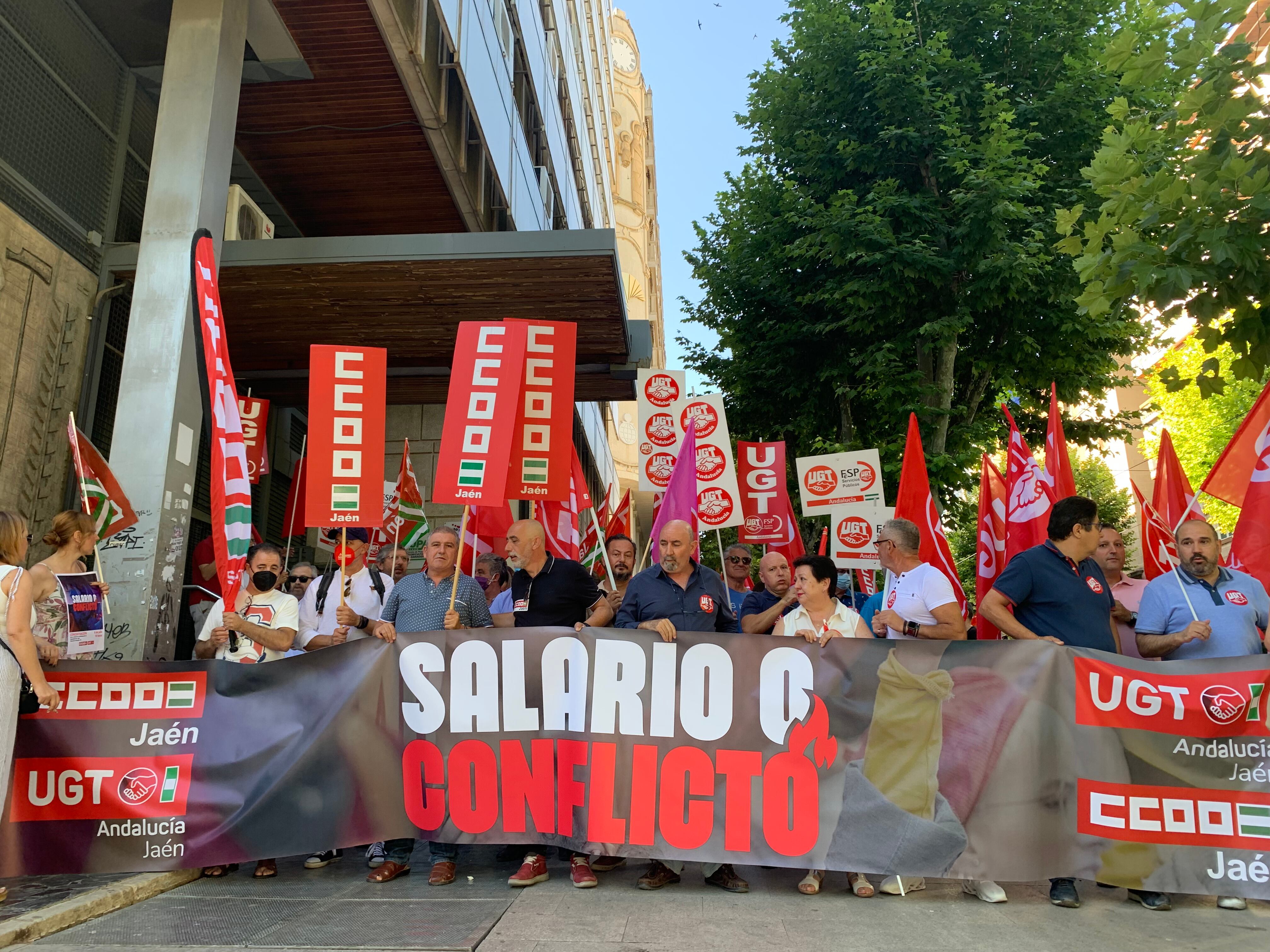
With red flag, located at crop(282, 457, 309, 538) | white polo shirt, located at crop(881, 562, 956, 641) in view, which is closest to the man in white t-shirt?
white polo shirt, located at crop(881, 562, 956, 641)

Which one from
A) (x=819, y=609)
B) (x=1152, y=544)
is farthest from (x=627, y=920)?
(x=1152, y=544)

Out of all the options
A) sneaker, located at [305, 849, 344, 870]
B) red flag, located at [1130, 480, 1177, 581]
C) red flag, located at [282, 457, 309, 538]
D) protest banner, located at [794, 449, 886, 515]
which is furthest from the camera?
protest banner, located at [794, 449, 886, 515]

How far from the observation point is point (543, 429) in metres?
7.27

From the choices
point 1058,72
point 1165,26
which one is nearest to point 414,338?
point 1165,26

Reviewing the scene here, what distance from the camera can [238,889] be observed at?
534 centimetres

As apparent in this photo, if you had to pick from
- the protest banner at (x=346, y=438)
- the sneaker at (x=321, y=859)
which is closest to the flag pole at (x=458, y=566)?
the protest banner at (x=346, y=438)

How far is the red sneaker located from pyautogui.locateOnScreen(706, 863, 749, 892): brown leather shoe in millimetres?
883

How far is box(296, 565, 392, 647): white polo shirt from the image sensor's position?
689cm

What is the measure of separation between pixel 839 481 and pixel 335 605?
21.7 ft

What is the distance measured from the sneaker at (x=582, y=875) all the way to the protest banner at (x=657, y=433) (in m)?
5.51

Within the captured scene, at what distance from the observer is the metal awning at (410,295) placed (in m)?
9.15

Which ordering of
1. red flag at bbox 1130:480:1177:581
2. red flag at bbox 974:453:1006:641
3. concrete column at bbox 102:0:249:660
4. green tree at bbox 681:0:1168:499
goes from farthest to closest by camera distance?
green tree at bbox 681:0:1168:499 < red flag at bbox 974:453:1006:641 < red flag at bbox 1130:480:1177:581 < concrete column at bbox 102:0:249:660

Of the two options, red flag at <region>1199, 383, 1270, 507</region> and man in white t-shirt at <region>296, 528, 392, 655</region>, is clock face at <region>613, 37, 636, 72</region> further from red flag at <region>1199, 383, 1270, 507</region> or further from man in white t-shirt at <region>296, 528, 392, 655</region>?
red flag at <region>1199, 383, 1270, 507</region>

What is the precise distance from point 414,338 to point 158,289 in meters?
3.75
